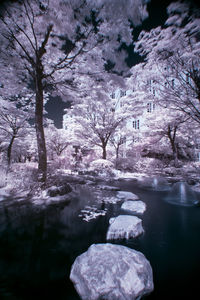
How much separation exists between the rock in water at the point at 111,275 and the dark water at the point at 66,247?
214 mm

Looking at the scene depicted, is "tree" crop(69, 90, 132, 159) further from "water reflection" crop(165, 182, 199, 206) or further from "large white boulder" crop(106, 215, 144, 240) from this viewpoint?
"large white boulder" crop(106, 215, 144, 240)

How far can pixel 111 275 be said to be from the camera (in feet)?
5.44

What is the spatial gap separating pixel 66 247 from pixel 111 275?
4.50ft

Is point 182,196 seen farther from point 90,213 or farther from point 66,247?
point 66,247

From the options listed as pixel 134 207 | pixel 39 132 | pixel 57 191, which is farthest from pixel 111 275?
pixel 39 132

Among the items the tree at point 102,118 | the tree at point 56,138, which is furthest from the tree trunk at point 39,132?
the tree at point 56,138

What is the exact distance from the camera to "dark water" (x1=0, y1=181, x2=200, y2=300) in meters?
1.79

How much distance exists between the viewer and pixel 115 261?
187 cm

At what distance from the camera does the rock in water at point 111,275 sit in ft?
4.96

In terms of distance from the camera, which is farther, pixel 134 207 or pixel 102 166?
pixel 102 166

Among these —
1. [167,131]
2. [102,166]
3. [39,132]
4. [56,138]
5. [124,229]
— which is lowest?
[124,229]

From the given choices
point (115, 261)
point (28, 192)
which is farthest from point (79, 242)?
point (28, 192)

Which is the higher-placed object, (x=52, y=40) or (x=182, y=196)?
(x=52, y=40)

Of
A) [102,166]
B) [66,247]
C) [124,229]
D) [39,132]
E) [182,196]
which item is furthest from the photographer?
[102,166]
